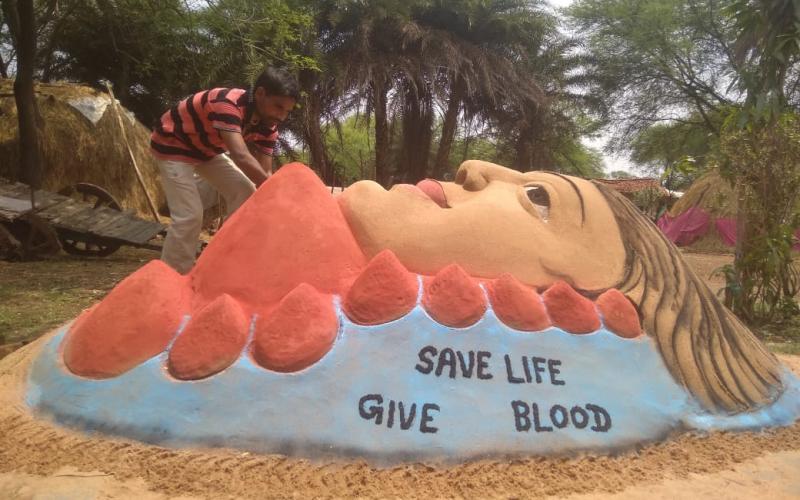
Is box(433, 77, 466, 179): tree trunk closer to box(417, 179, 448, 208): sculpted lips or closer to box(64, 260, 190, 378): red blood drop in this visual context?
box(417, 179, 448, 208): sculpted lips

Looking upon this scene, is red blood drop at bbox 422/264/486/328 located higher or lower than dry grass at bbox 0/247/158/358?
higher

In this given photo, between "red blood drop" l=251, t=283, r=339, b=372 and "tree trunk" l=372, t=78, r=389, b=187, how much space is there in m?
11.5

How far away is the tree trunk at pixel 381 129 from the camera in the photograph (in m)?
13.4

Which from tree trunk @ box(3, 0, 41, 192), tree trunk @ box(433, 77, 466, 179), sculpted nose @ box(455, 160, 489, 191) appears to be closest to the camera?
sculpted nose @ box(455, 160, 489, 191)

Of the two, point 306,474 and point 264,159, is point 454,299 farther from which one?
point 264,159

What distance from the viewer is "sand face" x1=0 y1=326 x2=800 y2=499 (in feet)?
6.48

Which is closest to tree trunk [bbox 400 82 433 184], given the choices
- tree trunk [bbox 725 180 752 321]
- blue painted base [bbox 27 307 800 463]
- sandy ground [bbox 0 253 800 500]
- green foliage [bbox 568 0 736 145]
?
green foliage [bbox 568 0 736 145]

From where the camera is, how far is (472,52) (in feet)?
46.5

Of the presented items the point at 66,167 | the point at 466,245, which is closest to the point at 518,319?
the point at 466,245

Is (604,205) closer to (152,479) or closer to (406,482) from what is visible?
(406,482)

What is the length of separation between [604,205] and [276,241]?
1.49 metres

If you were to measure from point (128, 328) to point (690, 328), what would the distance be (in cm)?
225

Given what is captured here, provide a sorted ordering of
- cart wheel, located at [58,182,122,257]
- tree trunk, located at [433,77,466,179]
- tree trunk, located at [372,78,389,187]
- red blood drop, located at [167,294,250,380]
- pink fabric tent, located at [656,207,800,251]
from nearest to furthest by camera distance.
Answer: red blood drop, located at [167,294,250,380] → cart wheel, located at [58,182,122,257] → tree trunk, located at [372,78,389,187] → tree trunk, located at [433,77,466,179] → pink fabric tent, located at [656,207,800,251]

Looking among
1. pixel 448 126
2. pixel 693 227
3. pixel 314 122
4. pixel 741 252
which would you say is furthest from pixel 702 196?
pixel 741 252
